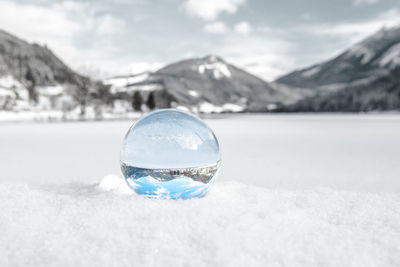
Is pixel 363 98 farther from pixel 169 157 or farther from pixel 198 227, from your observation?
pixel 198 227

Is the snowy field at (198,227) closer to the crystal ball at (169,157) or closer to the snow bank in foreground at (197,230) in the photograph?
the snow bank in foreground at (197,230)

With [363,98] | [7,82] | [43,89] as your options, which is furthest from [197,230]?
[43,89]

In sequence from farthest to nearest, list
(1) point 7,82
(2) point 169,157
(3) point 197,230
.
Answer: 1. (1) point 7,82
2. (2) point 169,157
3. (3) point 197,230

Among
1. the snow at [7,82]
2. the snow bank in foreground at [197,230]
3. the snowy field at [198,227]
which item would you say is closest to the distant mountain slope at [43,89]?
the snow at [7,82]

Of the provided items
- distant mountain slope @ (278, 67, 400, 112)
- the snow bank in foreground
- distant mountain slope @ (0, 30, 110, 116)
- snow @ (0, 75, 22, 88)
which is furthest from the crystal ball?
distant mountain slope @ (278, 67, 400, 112)

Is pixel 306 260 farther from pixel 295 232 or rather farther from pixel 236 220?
pixel 236 220

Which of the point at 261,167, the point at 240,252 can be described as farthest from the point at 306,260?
the point at 261,167
